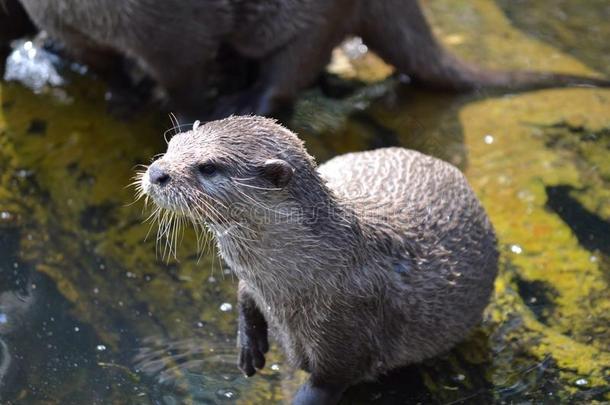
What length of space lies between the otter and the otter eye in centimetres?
130

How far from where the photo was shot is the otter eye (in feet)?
7.28

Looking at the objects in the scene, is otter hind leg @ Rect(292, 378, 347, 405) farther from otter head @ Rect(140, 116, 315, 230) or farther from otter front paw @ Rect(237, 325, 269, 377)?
otter head @ Rect(140, 116, 315, 230)

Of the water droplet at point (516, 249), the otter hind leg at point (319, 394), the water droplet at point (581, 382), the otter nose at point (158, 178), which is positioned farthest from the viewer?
the water droplet at point (516, 249)

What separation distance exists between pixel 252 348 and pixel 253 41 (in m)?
1.34

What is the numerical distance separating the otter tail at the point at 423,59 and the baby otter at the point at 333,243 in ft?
3.16

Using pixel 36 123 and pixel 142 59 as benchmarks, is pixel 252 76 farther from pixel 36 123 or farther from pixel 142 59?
pixel 36 123

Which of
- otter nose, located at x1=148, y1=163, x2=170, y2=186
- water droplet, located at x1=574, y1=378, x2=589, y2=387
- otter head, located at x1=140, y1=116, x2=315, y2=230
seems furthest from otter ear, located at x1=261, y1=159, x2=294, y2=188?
water droplet, located at x1=574, y1=378, x2=589, y2=387

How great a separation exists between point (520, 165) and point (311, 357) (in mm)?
1210

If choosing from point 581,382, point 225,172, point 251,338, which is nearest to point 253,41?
point 251,338

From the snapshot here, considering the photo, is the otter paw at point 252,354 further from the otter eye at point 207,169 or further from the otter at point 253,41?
the otter at point 253,41

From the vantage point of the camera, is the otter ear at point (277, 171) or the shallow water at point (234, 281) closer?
the otter ear at point (277, 171)

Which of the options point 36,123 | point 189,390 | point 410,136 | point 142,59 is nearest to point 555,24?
point 410,136

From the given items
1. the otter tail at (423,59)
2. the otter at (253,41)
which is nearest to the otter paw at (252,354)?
the otter at (253,41)

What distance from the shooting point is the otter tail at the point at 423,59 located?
3.72 meters
